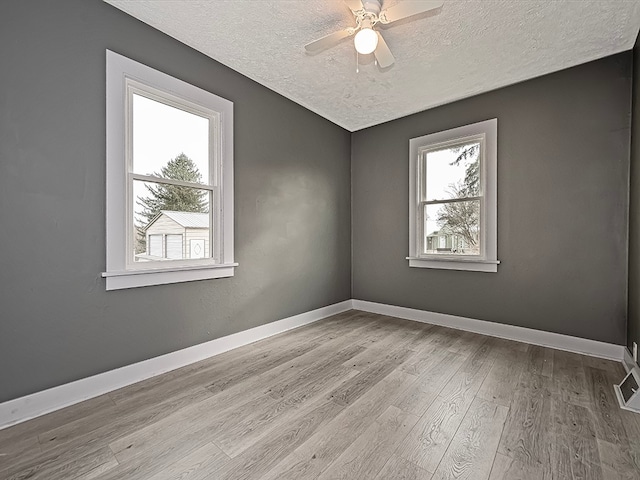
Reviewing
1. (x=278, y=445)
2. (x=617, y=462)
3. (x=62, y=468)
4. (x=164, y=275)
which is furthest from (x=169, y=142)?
(x=617, y=462)

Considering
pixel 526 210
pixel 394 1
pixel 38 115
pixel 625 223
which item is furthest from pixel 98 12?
pixel 625 223

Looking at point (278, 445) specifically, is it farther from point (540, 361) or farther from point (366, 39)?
point (366, 39)

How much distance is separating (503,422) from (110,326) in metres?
2.66

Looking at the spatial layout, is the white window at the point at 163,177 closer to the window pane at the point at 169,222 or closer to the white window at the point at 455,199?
the window pane at the point at 169,222

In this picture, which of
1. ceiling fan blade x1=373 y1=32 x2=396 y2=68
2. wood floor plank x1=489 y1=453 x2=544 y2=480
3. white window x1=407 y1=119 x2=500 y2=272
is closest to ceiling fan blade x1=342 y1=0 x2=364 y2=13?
ceiling fan blade x1=373 y1=32 x2=396 y2=68

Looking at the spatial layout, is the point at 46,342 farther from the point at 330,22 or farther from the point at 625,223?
the point at 625,223

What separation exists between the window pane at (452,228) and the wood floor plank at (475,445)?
1.99 metres

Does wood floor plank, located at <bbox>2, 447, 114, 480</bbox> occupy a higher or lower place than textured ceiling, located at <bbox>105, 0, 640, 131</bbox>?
lower

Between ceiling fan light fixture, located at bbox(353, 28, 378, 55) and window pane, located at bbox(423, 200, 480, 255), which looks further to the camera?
window pane, located at bbox(423, 200, 480, 255)

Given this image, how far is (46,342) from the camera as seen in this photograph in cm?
185

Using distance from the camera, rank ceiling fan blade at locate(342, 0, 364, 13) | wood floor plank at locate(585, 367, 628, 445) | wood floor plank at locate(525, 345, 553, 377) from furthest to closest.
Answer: wood floor plank at locate(525, 345, 553, 377) → ceiling fan blade at locate(342, 0, 364, 13) → wood floor plank at locate(585, 367, 628, 445)

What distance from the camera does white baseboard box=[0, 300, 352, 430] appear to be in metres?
1.75

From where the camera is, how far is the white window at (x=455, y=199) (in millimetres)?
3266

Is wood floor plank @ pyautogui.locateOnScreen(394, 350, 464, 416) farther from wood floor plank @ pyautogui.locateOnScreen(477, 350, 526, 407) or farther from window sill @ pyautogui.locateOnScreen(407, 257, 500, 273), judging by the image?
window sill @ pyautogui.locateOnScreen(407, 257, 500, 273)
